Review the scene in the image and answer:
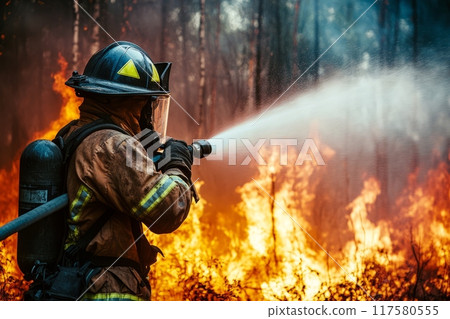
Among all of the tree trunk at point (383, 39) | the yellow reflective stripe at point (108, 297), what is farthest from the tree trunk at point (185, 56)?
the yellow reflective stripe at point (108, 297)

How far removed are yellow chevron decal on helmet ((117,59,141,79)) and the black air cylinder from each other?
23.0 inches

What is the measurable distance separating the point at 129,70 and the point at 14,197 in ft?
13.0

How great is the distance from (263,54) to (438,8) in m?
2.21

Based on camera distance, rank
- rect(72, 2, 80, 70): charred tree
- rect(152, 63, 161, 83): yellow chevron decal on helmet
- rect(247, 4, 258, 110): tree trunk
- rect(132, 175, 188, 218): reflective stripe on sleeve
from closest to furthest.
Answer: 1. rect(132, 175, 188, 218): reflective stripe on sleeve
2. rect(152, 63, 161, 83): yellow chevron decal on helmet
3. rect(247, 4, 258, 110): tree trunk
4. rect(72, 2, 80, 70): charred tree

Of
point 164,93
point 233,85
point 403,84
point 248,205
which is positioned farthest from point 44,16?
point 403,84

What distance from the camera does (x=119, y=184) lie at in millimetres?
2674

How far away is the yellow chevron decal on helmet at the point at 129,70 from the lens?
119 inches

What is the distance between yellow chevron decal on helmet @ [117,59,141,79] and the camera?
3.02 metres

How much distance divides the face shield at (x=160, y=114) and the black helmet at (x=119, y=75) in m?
0.17

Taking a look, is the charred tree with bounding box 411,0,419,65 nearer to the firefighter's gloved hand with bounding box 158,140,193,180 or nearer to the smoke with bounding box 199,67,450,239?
the smoke with bounding box 199,67,450,239

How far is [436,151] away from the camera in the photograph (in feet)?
20.4

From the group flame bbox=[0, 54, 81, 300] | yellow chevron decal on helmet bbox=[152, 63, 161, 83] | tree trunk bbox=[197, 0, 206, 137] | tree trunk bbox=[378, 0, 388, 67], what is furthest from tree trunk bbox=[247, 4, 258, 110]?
yellow chevron decal on helmet bbox=[152, 63, 161, 83]

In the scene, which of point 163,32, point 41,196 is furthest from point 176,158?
point 163,32

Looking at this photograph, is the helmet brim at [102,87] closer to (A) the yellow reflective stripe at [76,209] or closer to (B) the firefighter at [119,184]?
(B) the firefighter at [119,184]
